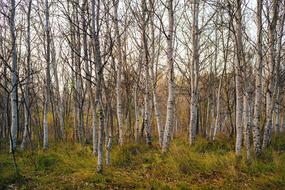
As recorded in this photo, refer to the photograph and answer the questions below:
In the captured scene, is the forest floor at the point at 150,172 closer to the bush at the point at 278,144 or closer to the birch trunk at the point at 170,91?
the birch trunk at the point at 170,91

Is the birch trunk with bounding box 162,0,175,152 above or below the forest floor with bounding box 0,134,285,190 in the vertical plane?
above

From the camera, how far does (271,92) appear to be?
300 inches

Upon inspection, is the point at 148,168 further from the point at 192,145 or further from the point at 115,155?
the point at 192,145

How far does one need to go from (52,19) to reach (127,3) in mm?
5001

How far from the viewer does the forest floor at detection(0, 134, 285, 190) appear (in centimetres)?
501

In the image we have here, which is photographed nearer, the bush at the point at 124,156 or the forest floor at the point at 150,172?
the forest floor at the point at 150,172

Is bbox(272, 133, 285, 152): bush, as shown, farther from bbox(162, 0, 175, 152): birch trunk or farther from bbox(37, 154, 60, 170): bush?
bbox(37, 154, 60, 170): bush

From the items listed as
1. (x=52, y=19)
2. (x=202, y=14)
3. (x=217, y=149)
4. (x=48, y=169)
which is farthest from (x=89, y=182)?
(x=202, y=14)

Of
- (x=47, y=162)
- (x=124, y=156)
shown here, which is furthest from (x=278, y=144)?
(x=47, y=162)

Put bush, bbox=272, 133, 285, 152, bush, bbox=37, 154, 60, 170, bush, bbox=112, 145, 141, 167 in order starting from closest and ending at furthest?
bush, bbox=37, 154, 60, 170, bush, bbox=112, 145, 141, 167, bush, bbox=272, 133, 285, 152

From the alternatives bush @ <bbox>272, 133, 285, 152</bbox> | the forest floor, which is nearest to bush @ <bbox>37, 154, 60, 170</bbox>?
the forest floor

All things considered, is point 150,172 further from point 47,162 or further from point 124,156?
point 47,162

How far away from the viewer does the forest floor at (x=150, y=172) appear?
16.4 feet

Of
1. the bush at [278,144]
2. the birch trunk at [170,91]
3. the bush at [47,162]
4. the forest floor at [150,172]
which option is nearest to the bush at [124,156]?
the forest floor at [150,172]
